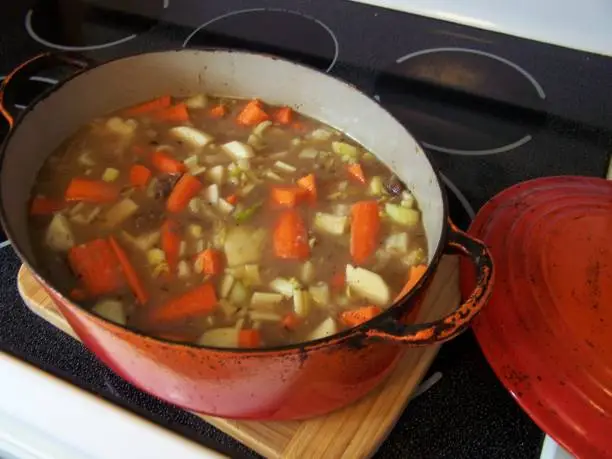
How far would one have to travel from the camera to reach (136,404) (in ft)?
3.15

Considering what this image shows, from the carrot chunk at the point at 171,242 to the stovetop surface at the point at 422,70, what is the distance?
18 centimetres

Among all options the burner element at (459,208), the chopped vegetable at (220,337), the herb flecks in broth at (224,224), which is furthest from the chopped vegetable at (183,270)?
the burner element at (459,208)

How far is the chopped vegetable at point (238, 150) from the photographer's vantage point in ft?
3.97

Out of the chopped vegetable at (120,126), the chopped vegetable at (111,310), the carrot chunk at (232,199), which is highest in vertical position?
the chopped vegetable at (120,126)

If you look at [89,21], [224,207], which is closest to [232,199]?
[224,207]

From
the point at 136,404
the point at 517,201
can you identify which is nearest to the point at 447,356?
the point at 517,201

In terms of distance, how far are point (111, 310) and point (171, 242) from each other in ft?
0.48

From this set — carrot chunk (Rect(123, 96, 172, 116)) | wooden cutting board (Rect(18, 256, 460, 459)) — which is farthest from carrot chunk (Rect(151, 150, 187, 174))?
wooden cutting board (Rect(18, 256, 460, 459))

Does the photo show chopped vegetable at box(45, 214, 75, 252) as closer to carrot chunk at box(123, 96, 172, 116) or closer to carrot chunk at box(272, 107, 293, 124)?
carrot chunk at box(123, 96, 172, 116)

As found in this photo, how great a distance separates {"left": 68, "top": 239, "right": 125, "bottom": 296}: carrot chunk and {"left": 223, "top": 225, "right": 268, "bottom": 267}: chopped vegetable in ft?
0.51

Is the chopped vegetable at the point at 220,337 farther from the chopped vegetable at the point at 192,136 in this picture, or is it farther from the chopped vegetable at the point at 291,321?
the chopped vegetable at the point at 192,136

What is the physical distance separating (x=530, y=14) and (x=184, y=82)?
2.22ft

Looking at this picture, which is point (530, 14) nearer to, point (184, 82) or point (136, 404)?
point (184, 82)

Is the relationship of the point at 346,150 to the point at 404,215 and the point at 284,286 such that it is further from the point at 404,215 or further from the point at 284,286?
the point at 284,286
